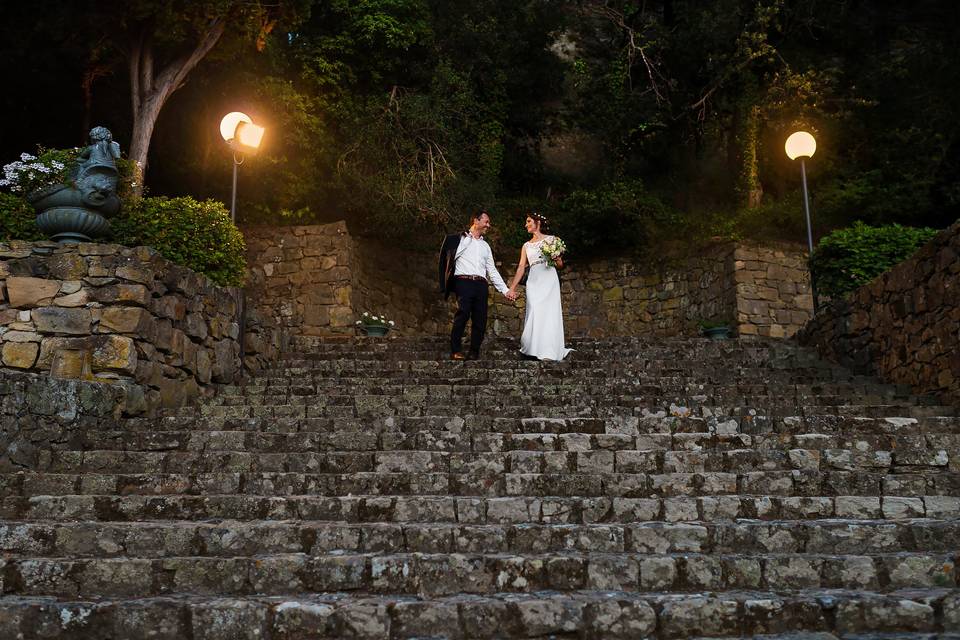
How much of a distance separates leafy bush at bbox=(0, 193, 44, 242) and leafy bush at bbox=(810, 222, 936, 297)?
Result: 7.82 m

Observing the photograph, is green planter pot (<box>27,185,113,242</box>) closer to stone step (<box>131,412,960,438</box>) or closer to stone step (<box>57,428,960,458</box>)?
stone step (<box>131,412,960,438</box>)

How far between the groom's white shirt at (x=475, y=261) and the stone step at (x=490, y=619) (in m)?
5.37

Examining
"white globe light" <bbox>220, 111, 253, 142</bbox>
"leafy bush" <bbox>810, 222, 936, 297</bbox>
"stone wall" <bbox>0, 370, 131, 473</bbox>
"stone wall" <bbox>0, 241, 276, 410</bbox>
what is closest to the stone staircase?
"stone wall" <bbox>0, 370, 131, 473</bbox>

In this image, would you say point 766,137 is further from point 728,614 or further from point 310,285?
point 728,614

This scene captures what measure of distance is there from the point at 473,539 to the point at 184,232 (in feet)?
15.1

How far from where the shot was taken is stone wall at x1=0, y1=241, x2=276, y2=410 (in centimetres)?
626

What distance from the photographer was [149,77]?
11.9m

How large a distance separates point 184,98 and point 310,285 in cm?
365

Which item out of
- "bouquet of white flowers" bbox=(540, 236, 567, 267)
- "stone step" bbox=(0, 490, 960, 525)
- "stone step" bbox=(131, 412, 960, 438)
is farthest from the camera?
"bouquet of white flowers" bbox=(540, 236, 567, 267)

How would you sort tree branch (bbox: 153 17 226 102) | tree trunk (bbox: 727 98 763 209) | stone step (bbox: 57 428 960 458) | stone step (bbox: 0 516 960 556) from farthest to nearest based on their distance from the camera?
tree trunk (bbox: 727 98 763 209) → tree branch (bbox: 153 17 226 102) → stone step (bbox: 57 428 960 458) → stone step (bbox: 0 516 960 556)

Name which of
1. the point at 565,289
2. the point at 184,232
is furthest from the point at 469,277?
the point at 565,289

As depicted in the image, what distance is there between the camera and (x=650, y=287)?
14.7 m

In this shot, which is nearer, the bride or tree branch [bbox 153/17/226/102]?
the bride

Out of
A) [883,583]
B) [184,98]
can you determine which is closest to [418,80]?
[184,98]
